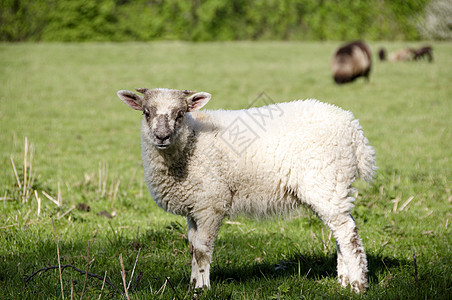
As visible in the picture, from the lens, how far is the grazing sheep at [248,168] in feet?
12.2

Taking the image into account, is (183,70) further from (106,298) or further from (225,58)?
(106,298)

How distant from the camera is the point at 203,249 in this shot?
3.68m

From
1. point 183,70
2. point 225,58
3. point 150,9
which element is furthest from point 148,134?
point 150,9

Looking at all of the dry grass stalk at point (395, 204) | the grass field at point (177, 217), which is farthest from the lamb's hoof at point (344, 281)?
the dry grass stalk at point (395, 204)

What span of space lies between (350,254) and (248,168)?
106 centimetres

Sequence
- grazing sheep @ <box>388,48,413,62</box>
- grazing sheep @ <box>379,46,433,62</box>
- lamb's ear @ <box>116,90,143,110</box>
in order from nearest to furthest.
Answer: lamb's ear @ <box>116,90,143,110</box>
grazing sheep @ <box>379,46,433,62</box>
grazing sheep @ <box>388,48,413,62</box>

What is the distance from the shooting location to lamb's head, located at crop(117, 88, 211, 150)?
3.62 meters

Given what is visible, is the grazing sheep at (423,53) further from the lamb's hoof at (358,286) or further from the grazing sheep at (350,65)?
the lamb's hoof at (358,286)

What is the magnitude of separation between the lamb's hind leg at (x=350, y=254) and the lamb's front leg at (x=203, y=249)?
37.4 inches

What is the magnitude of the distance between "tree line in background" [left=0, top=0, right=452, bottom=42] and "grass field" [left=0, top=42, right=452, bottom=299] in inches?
323

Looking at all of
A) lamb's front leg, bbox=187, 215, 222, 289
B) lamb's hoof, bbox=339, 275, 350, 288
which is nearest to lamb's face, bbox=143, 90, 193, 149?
lamb's front leg, bbox=187, 215, 222, 289

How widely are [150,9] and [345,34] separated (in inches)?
412

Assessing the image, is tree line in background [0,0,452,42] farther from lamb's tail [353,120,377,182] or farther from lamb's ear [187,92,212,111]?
lamb's tail [353,120,377,182]

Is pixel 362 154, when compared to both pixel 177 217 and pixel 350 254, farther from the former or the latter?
pixel 177 217
